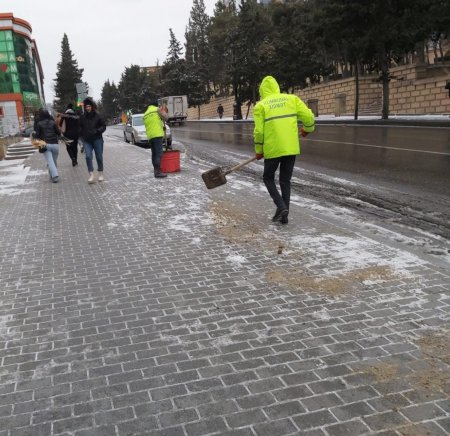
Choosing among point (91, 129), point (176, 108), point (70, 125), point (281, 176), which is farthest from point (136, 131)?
point (176, 108)

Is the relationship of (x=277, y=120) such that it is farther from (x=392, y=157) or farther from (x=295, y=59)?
(x=295, y=59)

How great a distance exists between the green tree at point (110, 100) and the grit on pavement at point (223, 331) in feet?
440

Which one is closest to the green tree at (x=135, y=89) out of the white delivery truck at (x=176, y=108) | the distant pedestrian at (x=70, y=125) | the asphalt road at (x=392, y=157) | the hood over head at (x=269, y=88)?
the white delivery truck at (x=176, y=108)

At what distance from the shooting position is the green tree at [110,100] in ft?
455

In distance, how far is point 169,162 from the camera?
11633 millimetres

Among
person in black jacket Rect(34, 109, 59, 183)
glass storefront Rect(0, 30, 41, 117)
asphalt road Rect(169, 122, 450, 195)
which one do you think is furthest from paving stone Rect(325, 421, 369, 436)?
glass storefront Rect(0, 30, 41, 117)

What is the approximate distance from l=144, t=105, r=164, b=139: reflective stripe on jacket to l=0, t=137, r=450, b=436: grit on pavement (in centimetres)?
452

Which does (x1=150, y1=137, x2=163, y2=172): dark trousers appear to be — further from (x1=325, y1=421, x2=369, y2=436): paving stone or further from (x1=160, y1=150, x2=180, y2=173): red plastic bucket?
(x1=325, y1=421, x2=369, y2=436): paving stone

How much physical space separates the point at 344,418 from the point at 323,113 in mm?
46562

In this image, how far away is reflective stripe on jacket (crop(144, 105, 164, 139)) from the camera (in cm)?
1077

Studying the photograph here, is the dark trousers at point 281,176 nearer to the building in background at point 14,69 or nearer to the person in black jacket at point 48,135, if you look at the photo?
the person in black jacket at point 48,135

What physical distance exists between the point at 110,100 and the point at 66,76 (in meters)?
43.0

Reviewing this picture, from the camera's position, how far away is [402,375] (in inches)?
117

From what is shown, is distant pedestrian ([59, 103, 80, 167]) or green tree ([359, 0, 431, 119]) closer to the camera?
distant pedestrian ([59, 103, 80, 167])
